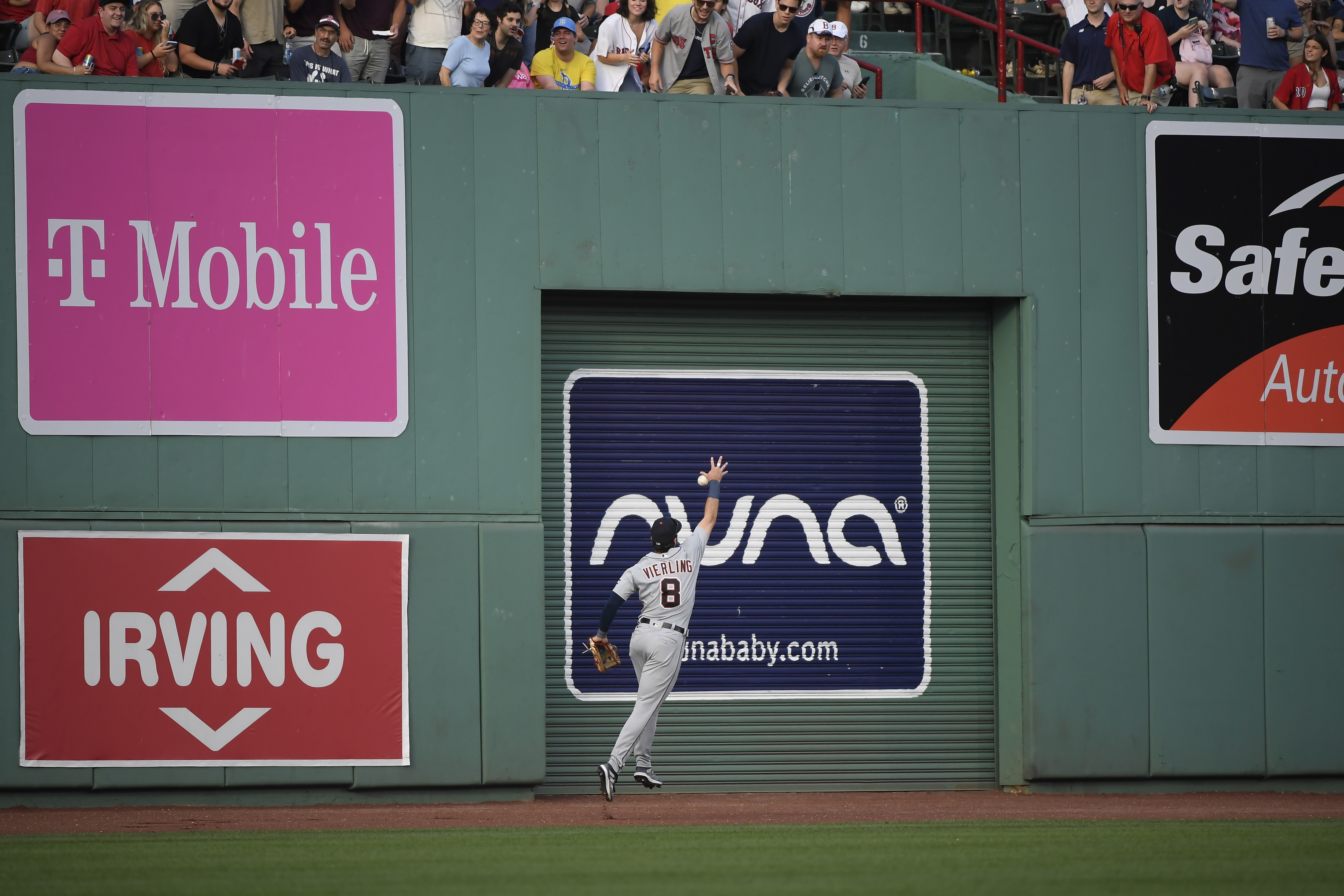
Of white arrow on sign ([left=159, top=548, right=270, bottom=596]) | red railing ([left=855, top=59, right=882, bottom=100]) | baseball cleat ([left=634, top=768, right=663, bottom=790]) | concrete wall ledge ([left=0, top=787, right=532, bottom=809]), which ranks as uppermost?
red railing ([left=855, top=59, right=882, bottom=100])

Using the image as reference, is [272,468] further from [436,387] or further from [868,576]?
[868,576]

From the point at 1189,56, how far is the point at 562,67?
6.65 meters

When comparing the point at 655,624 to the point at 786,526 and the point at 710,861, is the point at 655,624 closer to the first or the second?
the point at 786,526

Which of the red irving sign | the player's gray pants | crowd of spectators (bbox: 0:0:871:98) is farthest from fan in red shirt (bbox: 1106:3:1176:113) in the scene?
the red irving sign

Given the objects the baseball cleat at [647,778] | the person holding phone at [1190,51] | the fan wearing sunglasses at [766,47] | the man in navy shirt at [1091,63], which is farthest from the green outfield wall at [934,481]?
the person holding phone at [1190,51]

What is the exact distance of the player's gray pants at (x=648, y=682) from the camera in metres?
11.7

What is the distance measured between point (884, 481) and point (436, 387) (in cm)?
412

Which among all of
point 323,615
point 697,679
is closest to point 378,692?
point 323,615

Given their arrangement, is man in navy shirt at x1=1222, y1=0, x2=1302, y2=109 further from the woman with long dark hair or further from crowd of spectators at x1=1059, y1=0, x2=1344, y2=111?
the woman with long dark hair

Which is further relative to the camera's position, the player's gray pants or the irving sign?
the irving sign

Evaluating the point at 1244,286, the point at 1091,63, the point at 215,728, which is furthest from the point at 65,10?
the point at 1244,286

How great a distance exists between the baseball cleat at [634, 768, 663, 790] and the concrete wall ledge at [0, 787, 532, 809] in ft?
3.38

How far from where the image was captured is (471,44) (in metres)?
13.1

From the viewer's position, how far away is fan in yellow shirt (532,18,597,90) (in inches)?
524
